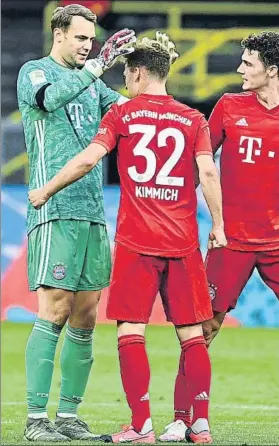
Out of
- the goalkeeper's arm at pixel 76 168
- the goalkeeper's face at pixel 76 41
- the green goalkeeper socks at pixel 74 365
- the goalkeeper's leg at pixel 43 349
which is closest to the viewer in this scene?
the goalkeeper's arm at pixel 76 168

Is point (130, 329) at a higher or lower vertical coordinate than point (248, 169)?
lower

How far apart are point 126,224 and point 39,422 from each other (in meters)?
1.05

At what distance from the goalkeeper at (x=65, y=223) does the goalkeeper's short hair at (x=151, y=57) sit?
0.12 metres

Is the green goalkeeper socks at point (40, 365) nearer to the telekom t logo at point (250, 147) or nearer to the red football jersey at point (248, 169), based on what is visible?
the red football jersey at point (248, 169)

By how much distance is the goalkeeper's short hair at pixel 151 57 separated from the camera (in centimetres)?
630

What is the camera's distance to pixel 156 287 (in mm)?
6359

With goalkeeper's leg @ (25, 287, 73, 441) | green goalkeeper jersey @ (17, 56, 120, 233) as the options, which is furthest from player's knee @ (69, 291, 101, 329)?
green goalkeeper jersey @ (17, 56, 120, 233)

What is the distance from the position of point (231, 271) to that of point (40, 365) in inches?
42.9

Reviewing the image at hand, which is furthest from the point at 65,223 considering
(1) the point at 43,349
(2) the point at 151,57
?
(2) the point at 151,57

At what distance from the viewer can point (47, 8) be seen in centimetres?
1859

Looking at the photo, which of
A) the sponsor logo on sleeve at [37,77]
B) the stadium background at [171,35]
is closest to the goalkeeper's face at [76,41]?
the sponsor logo on sleeve at [37,77]

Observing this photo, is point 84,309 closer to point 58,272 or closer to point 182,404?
point 58,272

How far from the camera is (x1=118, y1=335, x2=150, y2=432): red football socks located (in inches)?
245

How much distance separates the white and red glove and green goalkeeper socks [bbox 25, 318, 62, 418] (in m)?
1.26
